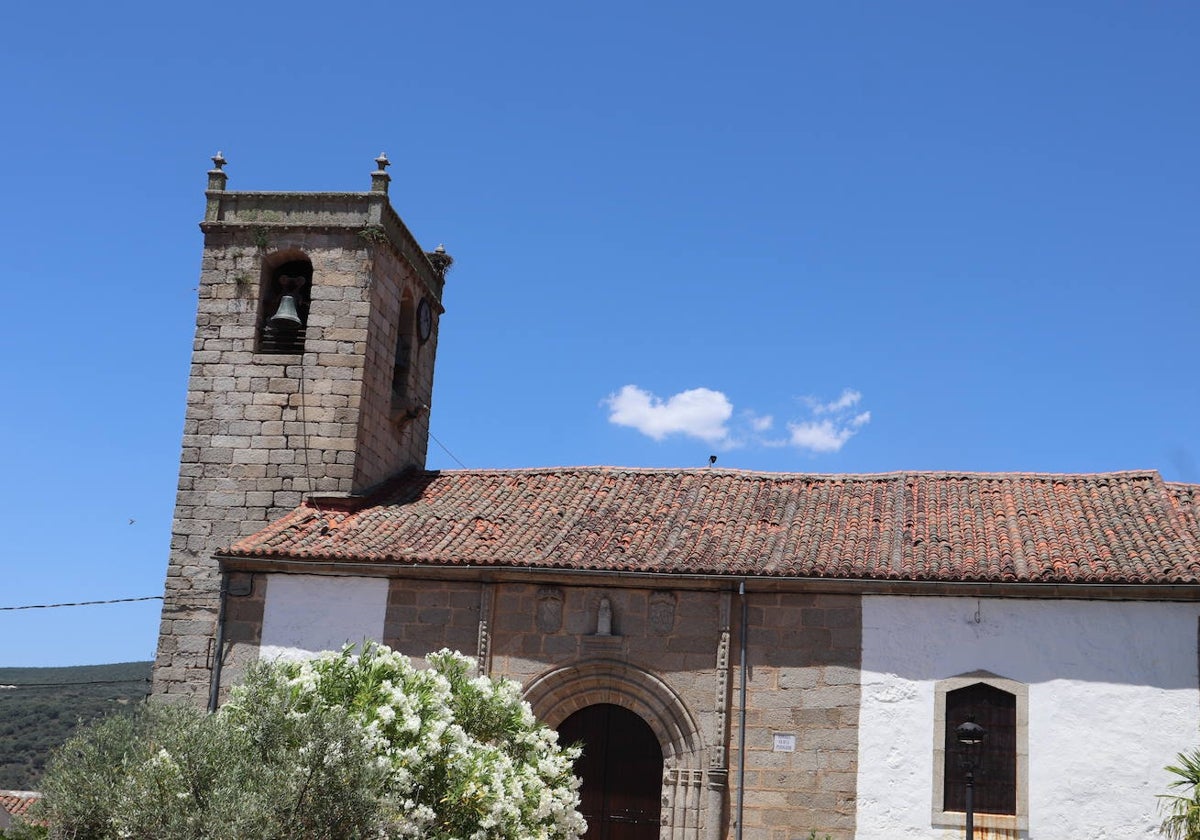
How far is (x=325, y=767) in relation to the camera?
35.1 ft

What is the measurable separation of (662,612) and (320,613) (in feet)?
15.6

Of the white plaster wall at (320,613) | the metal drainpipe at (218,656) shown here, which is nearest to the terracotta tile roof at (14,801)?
the metal drainpipe at (218,656)

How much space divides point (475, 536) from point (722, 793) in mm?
4930

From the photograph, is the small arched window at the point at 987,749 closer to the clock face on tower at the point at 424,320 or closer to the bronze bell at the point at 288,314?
the bronze bell at the point at 288,314

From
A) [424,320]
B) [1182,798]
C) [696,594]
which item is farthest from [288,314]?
[1182,798]

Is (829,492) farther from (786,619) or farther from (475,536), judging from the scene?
(475,536)

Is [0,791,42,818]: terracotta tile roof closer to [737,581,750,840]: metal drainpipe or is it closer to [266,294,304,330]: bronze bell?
[266,294,304,330]: bronze bell

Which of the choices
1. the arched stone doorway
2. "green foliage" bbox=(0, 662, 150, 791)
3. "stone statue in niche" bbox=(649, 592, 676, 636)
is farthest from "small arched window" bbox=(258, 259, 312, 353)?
"green foliage" bbox=(0, 662, 150, 791)

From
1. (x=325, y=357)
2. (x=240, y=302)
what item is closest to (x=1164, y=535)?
(x=325, y=357)

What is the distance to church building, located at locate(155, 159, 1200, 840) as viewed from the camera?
1595cm

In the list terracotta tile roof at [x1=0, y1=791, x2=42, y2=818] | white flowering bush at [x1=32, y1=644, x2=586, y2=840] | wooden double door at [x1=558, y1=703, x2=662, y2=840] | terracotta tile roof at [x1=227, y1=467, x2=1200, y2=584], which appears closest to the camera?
white flowering bush at [x1=32, y1=644, x2=586, y2=840]

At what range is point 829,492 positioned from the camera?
19641 mm

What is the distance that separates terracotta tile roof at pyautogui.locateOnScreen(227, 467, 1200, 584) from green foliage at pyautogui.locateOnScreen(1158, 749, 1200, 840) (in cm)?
206

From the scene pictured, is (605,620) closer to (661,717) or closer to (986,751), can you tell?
(661,717)
